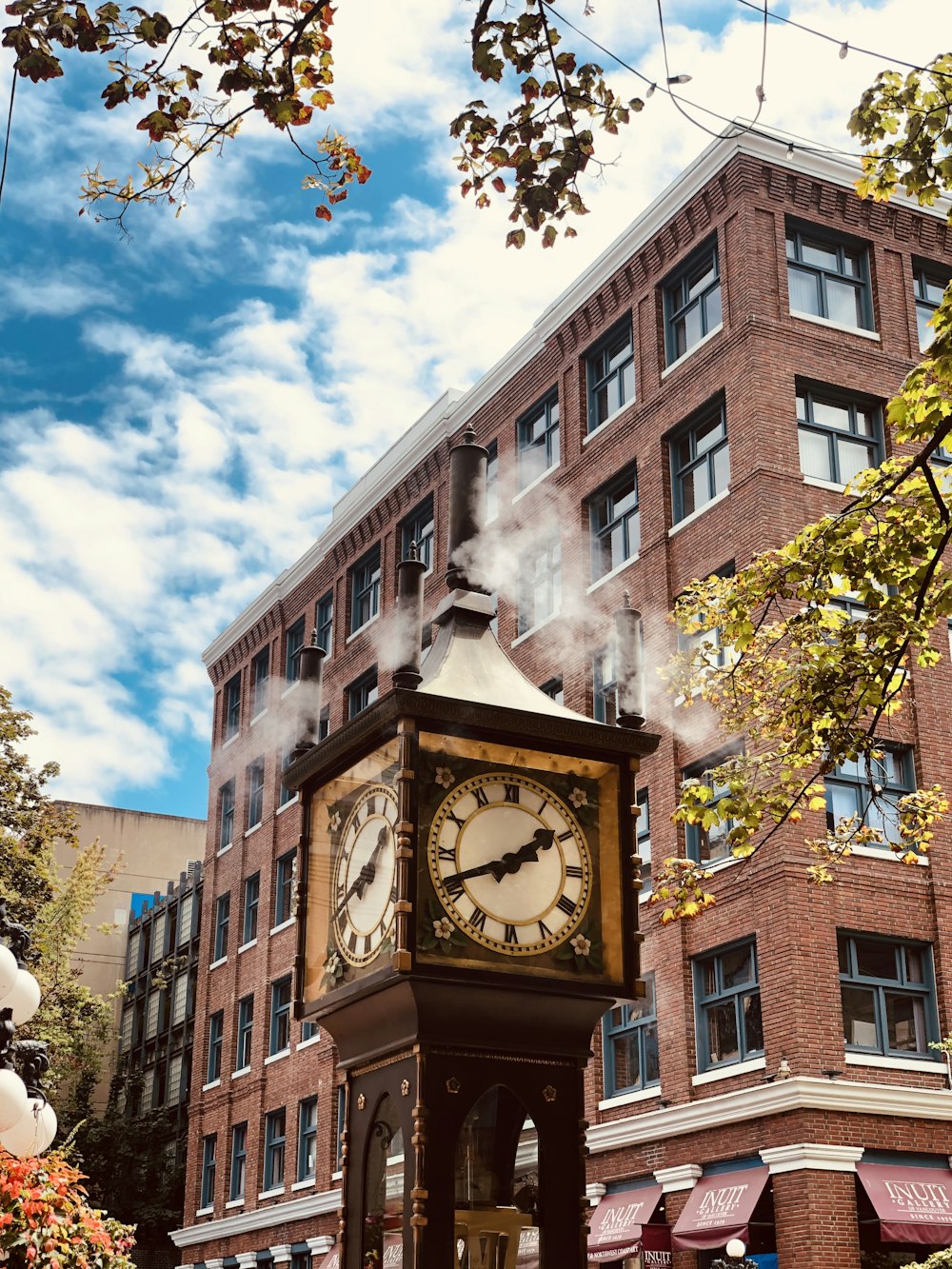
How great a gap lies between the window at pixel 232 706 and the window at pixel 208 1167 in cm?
1071

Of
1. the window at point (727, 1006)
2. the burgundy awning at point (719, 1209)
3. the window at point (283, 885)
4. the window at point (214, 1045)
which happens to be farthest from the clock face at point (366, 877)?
the window at point (214, 1045)

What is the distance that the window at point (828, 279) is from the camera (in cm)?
2562

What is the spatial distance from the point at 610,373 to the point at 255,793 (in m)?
18.1

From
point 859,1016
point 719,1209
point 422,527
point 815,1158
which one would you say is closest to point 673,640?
point 859,1016

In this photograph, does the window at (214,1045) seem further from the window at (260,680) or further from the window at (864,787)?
the window at (864,787)

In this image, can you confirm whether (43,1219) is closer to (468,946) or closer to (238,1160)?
(468,946)

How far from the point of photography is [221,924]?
4284 cm

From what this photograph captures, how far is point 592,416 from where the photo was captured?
29297mm

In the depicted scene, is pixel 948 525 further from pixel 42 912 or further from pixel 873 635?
pixel 42 912

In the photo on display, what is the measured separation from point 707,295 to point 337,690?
49.8 feet

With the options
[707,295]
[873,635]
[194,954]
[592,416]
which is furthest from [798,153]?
[194,954]

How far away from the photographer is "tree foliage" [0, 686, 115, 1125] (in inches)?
1150

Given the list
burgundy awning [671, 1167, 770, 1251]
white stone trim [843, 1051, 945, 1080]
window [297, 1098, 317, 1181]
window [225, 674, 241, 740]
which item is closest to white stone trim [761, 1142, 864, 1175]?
burgundy awning [671, 1167, 770, 1251]

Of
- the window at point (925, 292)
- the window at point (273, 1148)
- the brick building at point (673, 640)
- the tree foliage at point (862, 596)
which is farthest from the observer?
the window at point (273, 1148)
